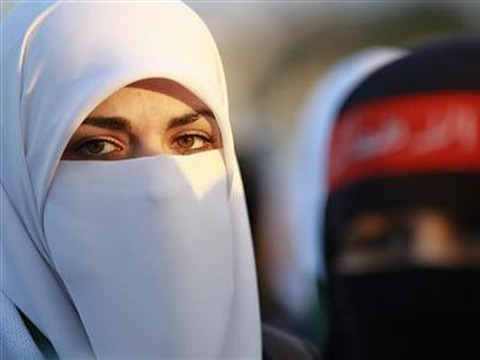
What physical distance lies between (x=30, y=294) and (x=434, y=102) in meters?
0.79

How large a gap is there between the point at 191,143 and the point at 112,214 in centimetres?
19

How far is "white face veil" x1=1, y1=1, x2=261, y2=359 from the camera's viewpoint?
2.73 meters

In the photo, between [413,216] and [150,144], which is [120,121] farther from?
[413,216]

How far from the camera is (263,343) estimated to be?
3.00 m

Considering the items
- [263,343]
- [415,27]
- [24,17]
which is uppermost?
[24,17]

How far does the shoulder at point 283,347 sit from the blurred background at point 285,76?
0.62 metres

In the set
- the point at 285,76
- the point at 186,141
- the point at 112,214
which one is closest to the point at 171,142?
the point at 186,141

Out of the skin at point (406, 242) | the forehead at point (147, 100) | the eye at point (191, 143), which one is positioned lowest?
the skin at point (406, 242)

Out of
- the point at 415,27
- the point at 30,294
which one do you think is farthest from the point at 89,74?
the point at 415,27

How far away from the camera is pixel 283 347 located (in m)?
3.01

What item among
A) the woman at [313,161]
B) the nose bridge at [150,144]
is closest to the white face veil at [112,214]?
the nose bridge at [150,144]

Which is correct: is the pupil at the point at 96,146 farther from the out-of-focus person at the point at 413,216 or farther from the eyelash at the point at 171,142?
the out-of-focus person at the point at 413,216

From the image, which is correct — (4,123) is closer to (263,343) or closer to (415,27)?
(263,343)

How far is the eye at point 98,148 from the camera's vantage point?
9.06 feet
